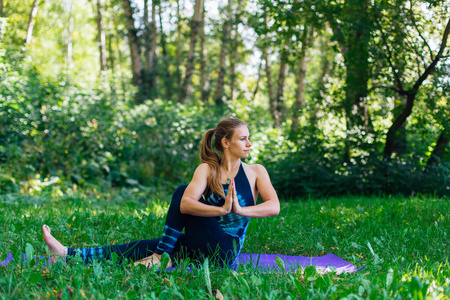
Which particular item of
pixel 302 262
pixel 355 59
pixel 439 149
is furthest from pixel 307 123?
pixel 302 262

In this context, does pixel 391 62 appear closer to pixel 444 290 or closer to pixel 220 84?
pixel 444 290

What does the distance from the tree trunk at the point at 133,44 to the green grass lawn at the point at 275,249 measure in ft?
26.2

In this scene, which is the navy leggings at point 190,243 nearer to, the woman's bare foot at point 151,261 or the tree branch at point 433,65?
the woman's bare foot at point 151,261

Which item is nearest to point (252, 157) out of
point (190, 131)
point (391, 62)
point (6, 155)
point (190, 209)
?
point (190, 131)

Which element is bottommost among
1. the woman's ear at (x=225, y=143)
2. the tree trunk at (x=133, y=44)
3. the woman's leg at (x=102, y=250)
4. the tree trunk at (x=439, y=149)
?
the woman's leg at (x=102, y=250)

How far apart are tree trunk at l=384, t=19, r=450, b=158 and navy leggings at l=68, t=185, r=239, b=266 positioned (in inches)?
219

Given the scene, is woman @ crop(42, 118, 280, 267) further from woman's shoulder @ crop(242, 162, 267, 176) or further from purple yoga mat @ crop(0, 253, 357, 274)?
purple yoga mat @ crop(0, 253, 357, 274)

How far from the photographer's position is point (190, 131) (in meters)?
10.3

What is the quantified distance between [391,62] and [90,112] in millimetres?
6276

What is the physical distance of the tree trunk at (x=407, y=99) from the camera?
24.4 feet

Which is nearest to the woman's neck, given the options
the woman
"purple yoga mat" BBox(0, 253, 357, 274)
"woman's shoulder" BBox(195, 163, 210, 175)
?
the woman

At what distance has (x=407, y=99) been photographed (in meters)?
8.12

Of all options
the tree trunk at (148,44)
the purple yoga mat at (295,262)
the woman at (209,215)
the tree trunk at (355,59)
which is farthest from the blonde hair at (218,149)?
the tree trunk at (148,44)

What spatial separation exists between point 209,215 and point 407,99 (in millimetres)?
5942
